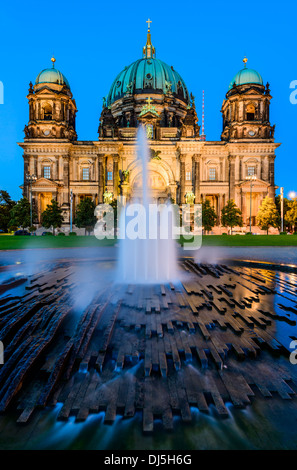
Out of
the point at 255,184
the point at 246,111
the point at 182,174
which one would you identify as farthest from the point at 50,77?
the point at 255,184

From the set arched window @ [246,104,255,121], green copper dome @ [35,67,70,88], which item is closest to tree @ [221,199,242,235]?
arched window @ [246,104,255,121]

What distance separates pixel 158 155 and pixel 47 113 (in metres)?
22.9

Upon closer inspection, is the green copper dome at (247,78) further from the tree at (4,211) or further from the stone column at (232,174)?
the tree at (4,211)

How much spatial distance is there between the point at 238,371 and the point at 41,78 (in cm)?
5804

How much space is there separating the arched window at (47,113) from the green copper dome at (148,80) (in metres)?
15.9

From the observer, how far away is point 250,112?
49.2 meters

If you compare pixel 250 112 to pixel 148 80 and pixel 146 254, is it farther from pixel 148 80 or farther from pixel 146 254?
pixel 146 254

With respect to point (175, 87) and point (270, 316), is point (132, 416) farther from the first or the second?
point (175, 87)

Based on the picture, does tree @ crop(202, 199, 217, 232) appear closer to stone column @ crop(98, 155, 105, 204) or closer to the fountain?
stone column @ crop(98, 155, 105, 204)

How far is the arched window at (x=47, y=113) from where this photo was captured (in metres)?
48.3

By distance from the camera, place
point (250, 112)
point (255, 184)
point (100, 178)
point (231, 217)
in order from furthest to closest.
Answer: point (250, 112), point (255, 184), point (100, 178), point (231, 217)

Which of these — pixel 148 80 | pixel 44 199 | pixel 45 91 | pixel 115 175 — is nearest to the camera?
pixel 115 175

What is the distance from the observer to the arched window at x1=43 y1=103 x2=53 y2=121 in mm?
48344

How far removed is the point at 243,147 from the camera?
47156 mm
